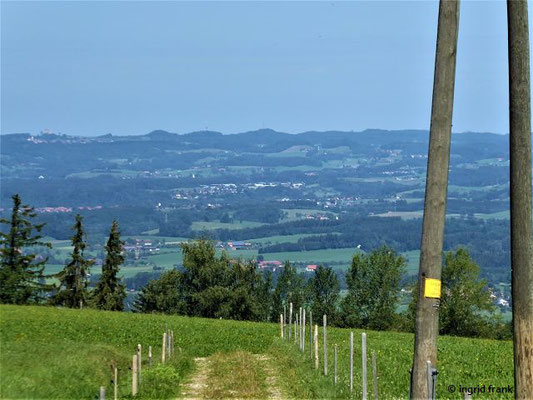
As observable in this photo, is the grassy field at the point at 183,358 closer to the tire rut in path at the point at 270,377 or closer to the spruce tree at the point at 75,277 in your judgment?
the tire rut in path at the point at 270,377

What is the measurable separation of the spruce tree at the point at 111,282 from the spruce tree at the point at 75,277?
21.3 feet

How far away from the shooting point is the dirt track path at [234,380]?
70.5 ft

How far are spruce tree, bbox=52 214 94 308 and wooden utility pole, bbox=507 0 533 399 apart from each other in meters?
76.3

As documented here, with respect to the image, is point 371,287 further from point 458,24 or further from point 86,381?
point 458,24

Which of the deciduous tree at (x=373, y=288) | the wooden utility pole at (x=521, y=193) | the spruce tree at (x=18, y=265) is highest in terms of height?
the wooden utility pole at (x=521, y=193)

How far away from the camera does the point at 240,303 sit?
11044 cm

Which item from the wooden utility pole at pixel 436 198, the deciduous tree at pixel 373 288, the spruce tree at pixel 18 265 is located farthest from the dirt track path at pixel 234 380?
the deciduous tree at pixel 373 288

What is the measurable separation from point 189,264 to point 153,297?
17.5 feet

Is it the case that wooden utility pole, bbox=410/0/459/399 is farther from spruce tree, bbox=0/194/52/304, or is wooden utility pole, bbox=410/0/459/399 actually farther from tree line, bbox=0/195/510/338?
spruce tree, bbox=0/194/52/304

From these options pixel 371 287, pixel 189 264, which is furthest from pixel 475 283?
pixel 189 264

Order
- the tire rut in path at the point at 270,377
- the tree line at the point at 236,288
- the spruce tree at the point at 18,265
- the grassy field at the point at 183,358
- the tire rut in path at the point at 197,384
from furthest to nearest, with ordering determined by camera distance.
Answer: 1. the tree line at the point at 236,288
2. the spruce tree at the point at 18,265
3. the grassy field at the point at 183,358
4. the tire rut in path at the point at 197,384
5. the tire rut in path at the point at 270,377

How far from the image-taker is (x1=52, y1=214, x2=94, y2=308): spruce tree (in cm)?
8681

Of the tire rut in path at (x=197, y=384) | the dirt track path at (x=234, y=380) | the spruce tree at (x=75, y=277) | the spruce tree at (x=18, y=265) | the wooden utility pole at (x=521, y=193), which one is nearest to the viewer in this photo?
the wooden utility pole at (x=521, y=193)

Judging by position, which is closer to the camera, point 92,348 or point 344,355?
point 92,348
